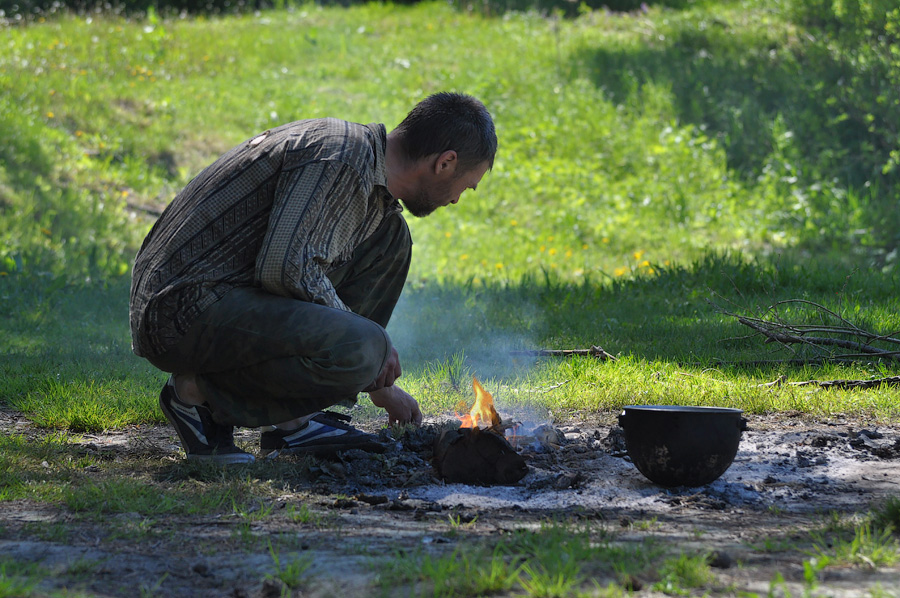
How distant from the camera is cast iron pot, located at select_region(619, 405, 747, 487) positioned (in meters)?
2.98

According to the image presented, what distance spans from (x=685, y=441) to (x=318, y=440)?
63.7 inches

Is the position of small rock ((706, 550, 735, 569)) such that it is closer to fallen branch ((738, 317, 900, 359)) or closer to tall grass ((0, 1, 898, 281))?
fallen branch ((738, 317, 900, 359))

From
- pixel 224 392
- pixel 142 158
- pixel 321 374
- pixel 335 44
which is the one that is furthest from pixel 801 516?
pixel 335 44

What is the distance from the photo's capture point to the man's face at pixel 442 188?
3461mm

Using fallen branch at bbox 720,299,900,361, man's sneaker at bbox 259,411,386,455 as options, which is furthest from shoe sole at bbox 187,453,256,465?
fallen branch at bbox 720,299,900,361

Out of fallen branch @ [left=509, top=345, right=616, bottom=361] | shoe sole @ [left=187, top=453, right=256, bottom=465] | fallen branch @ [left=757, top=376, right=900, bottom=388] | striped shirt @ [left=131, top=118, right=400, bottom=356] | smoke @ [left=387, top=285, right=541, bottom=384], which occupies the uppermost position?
striped shirt @ [left=131, top=118, right=400, bottom=356]

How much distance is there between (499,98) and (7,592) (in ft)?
40.0

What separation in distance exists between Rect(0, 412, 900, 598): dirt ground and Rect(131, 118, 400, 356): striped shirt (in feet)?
2.33

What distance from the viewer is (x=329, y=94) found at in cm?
1385

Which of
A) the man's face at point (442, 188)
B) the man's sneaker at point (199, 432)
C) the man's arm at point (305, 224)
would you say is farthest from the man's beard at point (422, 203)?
the man's sneaker at point (199, 432)

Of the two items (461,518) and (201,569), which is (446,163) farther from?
(201,569)

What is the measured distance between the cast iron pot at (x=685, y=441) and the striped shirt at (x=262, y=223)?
1.32 metres

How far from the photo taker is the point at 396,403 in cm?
377

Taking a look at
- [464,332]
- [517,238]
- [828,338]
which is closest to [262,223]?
[464,332]
